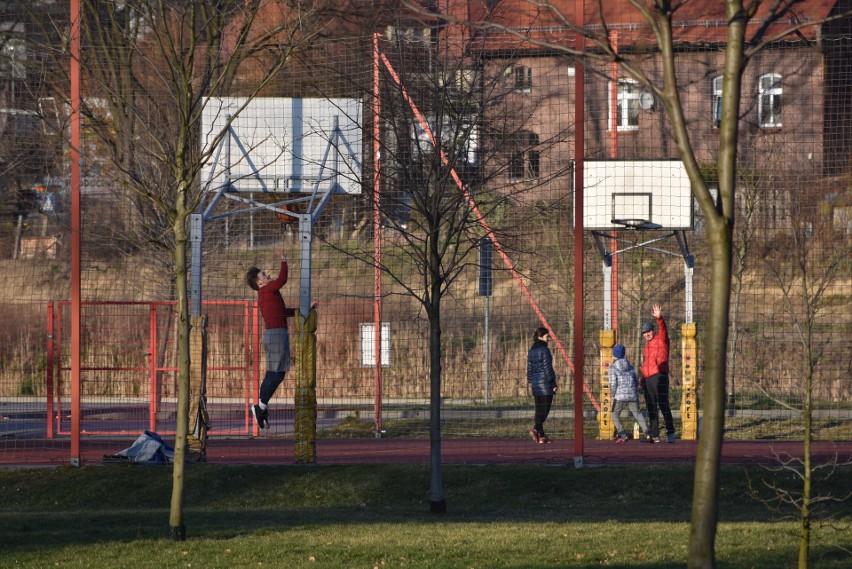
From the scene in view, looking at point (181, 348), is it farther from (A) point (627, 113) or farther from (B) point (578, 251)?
(A) point (627, 113)

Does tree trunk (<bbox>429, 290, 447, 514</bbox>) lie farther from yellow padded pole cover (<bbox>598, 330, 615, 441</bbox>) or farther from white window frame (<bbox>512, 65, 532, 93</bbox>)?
yellow padded pole cover (<bbox>598, 330, 615, 441</bbox>)

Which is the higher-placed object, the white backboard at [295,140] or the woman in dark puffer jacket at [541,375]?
the white backboard at [295,140]

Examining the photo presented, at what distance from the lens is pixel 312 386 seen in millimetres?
12602

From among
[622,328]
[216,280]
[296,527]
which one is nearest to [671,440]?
[296,527]

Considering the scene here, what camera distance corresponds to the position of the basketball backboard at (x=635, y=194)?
43.7 ft

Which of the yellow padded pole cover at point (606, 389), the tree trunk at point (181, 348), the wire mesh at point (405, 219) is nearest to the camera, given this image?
the tree trunk at point (181, 348)

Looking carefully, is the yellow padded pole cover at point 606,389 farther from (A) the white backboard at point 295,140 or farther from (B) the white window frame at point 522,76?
(A) the white backboard at point 295,140

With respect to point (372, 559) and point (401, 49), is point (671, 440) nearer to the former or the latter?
point (401, 49)

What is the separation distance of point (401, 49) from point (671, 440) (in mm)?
6431

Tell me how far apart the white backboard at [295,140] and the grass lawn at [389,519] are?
4.48m

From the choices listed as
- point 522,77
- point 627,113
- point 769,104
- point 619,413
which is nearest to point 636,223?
point 522,77

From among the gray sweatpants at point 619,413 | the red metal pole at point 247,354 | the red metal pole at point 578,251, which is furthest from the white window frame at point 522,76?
the red metal pole at point 247,354

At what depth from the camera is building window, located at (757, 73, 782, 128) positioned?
14.9 meters

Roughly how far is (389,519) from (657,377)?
252 inches
